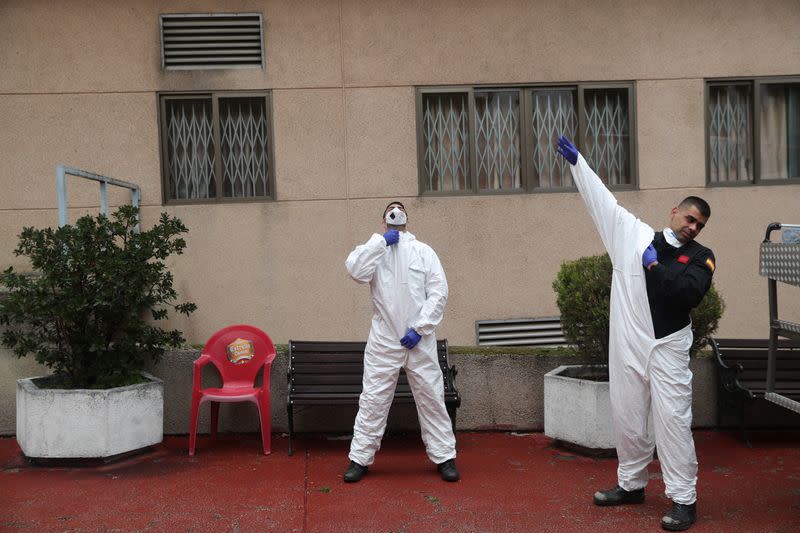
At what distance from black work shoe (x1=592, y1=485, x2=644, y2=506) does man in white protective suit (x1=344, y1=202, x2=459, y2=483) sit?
1.08 m

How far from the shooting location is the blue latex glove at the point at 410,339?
5.95m

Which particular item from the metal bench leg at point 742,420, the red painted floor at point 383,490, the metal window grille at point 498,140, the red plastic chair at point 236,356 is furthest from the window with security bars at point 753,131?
the red plastic chair at point 236,356

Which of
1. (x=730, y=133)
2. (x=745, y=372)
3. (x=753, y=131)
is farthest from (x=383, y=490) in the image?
(x=753, y=131)

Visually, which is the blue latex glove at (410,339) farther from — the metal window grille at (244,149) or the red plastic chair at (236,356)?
the metal window grille at (244,149)

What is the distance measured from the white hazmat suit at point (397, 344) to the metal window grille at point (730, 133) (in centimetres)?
480

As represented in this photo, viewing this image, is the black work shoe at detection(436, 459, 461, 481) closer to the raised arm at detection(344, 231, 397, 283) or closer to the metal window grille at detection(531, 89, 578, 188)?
the raised arm at detection(344, 231, 397, 283)

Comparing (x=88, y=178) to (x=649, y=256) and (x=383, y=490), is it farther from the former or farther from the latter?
(x=649, y=256)

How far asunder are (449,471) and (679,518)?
1.69 metres

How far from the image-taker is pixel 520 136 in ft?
30.5

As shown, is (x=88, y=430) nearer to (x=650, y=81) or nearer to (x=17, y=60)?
(x=17, y=60)

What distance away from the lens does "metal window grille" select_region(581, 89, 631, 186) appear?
9297mm

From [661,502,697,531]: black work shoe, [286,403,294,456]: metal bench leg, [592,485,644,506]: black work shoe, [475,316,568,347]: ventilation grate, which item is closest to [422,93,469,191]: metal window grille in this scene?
[475,316,568,347]: ventilation grate

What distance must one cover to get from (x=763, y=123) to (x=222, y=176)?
241 inches

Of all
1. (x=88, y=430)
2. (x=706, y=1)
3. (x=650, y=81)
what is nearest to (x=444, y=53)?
(x=650, y=81)
